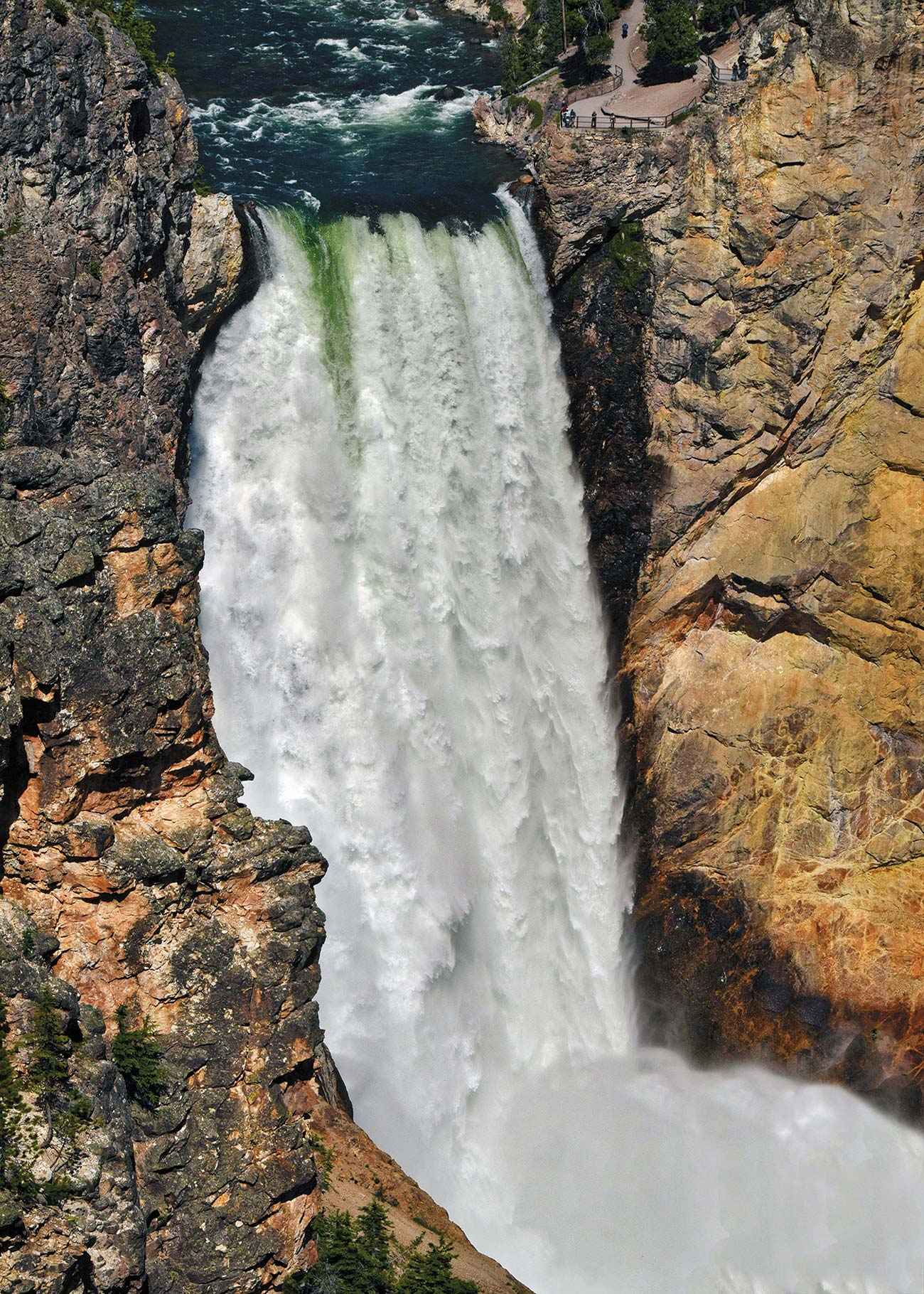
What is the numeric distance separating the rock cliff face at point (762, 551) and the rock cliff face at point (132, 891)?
17.9 meters

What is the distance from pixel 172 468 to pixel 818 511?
21518mm

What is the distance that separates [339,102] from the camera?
53.0 metres

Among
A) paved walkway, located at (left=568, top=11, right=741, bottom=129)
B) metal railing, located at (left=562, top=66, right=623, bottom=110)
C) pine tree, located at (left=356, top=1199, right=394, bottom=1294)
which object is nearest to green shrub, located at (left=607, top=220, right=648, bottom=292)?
paved walkway, located at (left=568, top=11, right=741, bottom=129)

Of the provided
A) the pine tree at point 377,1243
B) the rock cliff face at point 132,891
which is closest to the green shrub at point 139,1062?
the rock cliff face at point 132,891

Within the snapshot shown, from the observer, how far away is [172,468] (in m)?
37.2

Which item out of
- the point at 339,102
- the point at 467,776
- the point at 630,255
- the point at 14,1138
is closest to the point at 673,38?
the point at 630,255

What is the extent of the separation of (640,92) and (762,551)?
17722 mm

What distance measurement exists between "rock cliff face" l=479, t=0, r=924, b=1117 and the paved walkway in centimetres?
281

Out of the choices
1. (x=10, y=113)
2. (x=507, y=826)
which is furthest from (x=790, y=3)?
(x=507, y=826)

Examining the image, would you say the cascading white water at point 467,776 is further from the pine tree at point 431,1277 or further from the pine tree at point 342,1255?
the pine tree at point 342,1255

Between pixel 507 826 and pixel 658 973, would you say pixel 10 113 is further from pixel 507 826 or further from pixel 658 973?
pixel 658 973

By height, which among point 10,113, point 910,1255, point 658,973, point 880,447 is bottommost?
point 910,1255

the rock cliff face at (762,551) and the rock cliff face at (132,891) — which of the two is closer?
the rock cliff face at (132,891)

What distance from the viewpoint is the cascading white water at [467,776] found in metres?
40.2
